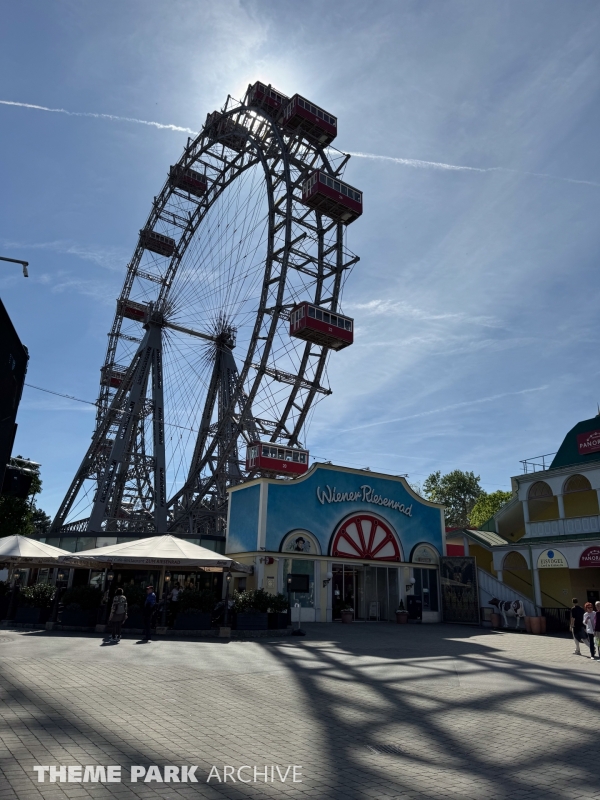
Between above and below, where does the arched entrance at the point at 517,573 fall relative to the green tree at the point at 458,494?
below

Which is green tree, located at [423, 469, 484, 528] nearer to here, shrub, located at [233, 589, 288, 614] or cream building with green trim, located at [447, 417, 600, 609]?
cream building with green trim, located at [447, 417, 600, 609]

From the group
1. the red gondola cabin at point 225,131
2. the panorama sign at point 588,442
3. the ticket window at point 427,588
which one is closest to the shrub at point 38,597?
the ticket window at point 427,588

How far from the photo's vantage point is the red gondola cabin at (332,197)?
33.9 m

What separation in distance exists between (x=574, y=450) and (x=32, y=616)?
25.7 metres

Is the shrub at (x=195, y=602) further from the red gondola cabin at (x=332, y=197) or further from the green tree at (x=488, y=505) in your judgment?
the green tree at (x=488, y=505)

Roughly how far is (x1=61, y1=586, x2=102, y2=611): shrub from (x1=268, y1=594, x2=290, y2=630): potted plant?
220 inches

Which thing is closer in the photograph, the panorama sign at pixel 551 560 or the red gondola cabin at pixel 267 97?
the panorama sign at pixel 551 560

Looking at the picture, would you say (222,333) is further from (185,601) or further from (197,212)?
(185,601)

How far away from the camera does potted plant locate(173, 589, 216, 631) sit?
60.0 ft

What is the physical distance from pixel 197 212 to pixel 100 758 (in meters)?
42.9

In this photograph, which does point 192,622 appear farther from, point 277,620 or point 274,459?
point 274,459

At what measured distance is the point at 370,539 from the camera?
89.1ft

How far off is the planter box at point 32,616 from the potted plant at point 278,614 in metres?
7.30

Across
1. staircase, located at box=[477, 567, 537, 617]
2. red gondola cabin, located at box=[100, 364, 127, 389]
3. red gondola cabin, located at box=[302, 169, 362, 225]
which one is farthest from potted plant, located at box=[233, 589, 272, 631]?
red gondola cabin, located at box=[100, 364, 127, 389]
